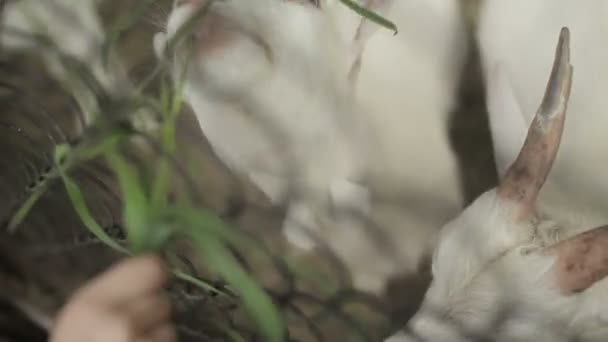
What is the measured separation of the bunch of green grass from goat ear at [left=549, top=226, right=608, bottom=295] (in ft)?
0.35

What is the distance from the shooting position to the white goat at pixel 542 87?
1.00ft

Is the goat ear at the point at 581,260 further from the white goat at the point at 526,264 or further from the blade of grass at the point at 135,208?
the blade of grass at the point at 135,208

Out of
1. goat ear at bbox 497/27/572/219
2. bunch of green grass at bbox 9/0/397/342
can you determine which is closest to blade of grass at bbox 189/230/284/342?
bunch of green grass at bbox 9/0/397/342

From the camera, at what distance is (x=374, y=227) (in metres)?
0.31

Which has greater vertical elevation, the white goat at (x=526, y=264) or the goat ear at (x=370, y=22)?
the goat ear at (x=370, y=22)

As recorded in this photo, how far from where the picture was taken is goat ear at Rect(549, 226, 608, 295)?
0.28 meters

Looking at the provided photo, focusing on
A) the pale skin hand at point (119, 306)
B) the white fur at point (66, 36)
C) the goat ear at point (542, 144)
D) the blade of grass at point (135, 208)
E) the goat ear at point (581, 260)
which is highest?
the white fur at point (66, 36)

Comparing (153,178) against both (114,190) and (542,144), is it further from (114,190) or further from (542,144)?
(542,144)

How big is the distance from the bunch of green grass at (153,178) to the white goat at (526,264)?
7cm

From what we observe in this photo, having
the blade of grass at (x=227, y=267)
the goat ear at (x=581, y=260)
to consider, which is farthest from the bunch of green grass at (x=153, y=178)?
the goat ear at (x=581, y=260)

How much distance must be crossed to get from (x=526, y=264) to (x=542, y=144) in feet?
0.15

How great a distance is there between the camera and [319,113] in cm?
31

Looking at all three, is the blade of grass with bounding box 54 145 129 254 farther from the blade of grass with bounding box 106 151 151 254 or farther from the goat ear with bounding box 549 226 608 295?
the goat ear with bounding box 549 226 608 295

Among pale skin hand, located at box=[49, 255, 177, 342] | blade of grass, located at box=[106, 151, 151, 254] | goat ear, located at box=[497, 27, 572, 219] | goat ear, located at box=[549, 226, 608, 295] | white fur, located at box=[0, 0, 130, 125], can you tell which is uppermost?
white fur, located at box=[0, 0, 130, 125]
